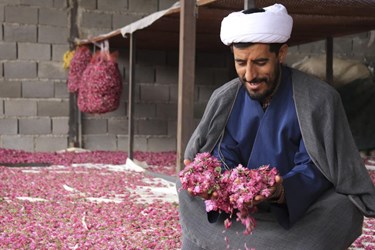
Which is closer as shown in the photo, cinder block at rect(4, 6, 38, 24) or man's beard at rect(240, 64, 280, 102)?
man's beard at rect(240, 64, 280, 102)

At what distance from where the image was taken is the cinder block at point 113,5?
812 centimetres

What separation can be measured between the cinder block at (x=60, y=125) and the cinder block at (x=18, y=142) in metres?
0.31

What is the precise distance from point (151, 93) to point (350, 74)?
2.58 metres

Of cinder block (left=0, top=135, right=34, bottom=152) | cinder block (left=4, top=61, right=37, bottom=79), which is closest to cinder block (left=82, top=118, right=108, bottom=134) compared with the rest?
cinder block (left=0, top=135, right=34, bottom=152)

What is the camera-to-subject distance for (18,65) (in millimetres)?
7914

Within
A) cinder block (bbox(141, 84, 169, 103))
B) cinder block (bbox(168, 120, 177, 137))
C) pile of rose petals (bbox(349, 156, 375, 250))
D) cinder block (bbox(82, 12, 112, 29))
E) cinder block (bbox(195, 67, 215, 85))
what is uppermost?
cinder block (bbox(82, 12, 112, 29))

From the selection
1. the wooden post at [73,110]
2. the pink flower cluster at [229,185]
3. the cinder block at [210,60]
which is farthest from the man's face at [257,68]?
the cinder block at [210,60]

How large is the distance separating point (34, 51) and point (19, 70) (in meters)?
0.30

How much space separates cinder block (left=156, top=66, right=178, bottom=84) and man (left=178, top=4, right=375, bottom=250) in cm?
595

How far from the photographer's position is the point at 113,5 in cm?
818

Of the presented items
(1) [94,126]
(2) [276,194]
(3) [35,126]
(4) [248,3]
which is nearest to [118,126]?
(1) [94,126]

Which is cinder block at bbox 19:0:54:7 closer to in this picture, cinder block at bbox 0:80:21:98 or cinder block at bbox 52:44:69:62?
cinder block at bbox 52:44:69:62

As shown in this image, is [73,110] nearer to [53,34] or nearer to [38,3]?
[53,34]

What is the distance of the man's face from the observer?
2.35 m
